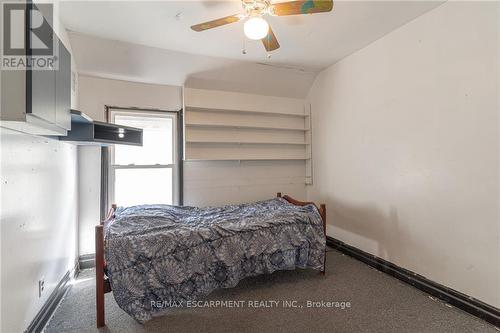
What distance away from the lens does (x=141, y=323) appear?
1823 millimetres

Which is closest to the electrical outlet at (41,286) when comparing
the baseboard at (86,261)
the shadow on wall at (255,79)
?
the baseboard at (86,261)

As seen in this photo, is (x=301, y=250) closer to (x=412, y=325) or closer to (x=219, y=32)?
(x=412, y=325)

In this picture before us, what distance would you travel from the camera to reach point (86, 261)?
9.16ft

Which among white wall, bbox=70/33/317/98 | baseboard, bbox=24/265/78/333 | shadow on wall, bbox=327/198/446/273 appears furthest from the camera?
white wall, bbox=70/33/317/98

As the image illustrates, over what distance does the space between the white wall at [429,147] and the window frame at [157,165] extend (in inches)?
89.4

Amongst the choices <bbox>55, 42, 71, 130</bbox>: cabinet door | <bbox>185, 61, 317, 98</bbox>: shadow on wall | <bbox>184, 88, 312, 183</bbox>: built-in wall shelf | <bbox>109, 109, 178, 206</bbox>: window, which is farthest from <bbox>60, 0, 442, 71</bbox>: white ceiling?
<bbox>109, 109, 178, 206</bbox>: window

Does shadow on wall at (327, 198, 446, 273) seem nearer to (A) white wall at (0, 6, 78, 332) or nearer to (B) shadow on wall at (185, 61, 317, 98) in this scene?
(B) shadow on wall at (185, 61, 317, 98)

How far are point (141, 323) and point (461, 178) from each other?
2848 millimetres

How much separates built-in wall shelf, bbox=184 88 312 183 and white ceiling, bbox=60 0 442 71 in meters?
0.61

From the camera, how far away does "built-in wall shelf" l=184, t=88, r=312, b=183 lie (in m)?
3.17

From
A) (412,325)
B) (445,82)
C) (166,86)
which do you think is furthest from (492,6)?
(166,86)

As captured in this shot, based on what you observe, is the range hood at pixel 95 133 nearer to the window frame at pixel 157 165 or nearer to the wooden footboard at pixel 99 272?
the window frame at pixel 157 165

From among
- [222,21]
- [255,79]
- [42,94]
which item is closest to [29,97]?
[42,94]

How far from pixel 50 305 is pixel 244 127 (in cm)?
278
